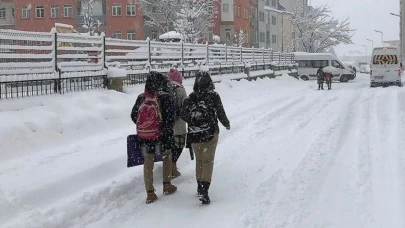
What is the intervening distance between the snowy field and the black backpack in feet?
2.82

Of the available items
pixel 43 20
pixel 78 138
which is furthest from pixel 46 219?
pixel 43 20

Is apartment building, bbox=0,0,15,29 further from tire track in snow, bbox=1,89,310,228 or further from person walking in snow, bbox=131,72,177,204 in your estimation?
person walking in snow, bbox=131,72,177,204

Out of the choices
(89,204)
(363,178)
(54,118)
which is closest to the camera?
(89,204)

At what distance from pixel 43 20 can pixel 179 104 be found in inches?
2188

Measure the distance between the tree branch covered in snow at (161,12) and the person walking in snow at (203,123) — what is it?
47.1 metres

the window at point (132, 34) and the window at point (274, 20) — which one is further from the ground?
the window at point (274, 20)

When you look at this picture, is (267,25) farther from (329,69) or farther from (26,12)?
(329,69)

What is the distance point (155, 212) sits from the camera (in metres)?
6.31

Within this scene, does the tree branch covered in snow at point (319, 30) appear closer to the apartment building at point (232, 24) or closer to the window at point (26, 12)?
the apartment building at point (232, 24)

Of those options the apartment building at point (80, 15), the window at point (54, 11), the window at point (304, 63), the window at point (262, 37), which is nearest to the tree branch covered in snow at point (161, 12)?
the apartment building at point (80, 15)

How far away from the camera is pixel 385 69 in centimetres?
3072

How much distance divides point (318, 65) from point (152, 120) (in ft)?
125

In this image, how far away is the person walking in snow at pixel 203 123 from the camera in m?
6.59

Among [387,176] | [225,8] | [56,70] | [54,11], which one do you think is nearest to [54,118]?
[56,70]
